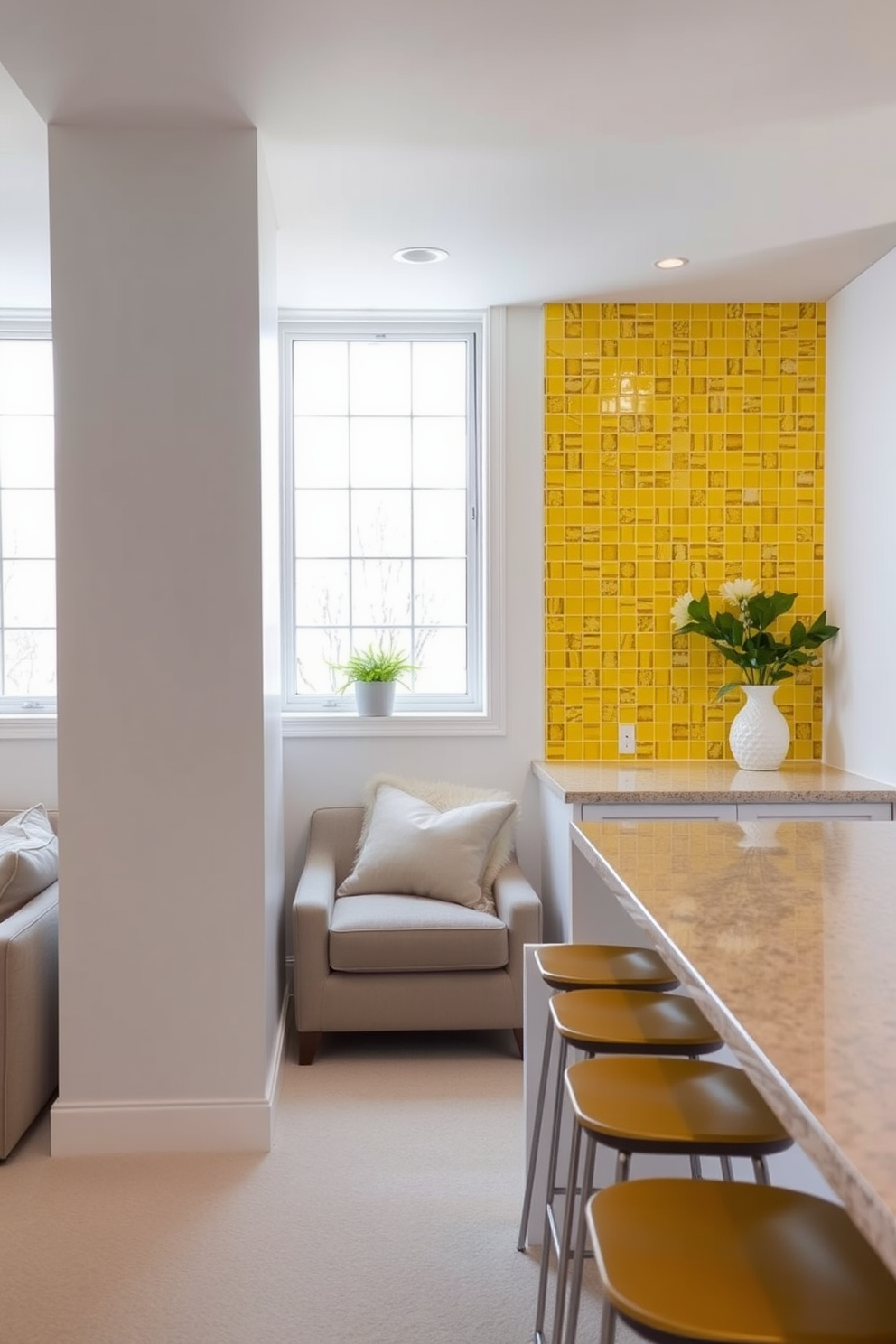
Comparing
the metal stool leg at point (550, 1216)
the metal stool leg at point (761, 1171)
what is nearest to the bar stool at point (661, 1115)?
the metal stool leg at point (761, 1171)

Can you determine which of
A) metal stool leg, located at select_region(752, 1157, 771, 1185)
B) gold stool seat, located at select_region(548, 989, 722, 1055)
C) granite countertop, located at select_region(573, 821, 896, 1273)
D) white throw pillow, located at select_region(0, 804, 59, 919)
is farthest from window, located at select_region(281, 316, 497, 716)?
metal stool leg, located at select_region(752, 1157, 771, 1185)

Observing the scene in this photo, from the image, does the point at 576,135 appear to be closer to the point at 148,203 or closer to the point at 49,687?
the point at 148,203

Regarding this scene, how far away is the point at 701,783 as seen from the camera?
3887 mm

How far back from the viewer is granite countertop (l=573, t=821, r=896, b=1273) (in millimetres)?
919

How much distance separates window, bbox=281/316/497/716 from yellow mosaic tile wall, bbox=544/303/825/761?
0.40 metres

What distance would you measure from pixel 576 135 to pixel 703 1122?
2.48 metres

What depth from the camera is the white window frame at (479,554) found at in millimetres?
4574

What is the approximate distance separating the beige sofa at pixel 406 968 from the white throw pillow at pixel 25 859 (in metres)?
0.80

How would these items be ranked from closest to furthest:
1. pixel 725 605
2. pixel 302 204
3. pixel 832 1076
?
pixel 832 1076 < pixel 302 204 < pixel 725 605

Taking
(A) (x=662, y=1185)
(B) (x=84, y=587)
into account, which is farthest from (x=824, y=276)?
(A) (x=662, y=1185)

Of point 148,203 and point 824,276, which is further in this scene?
point 824,276

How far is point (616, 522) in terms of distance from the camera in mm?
4594

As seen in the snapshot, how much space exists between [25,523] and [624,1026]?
12.0 feet

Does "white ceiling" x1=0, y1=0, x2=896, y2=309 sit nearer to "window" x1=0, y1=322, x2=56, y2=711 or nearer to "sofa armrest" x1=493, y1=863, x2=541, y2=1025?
"window" x1=0, y1=322, x2=56, y2=711
